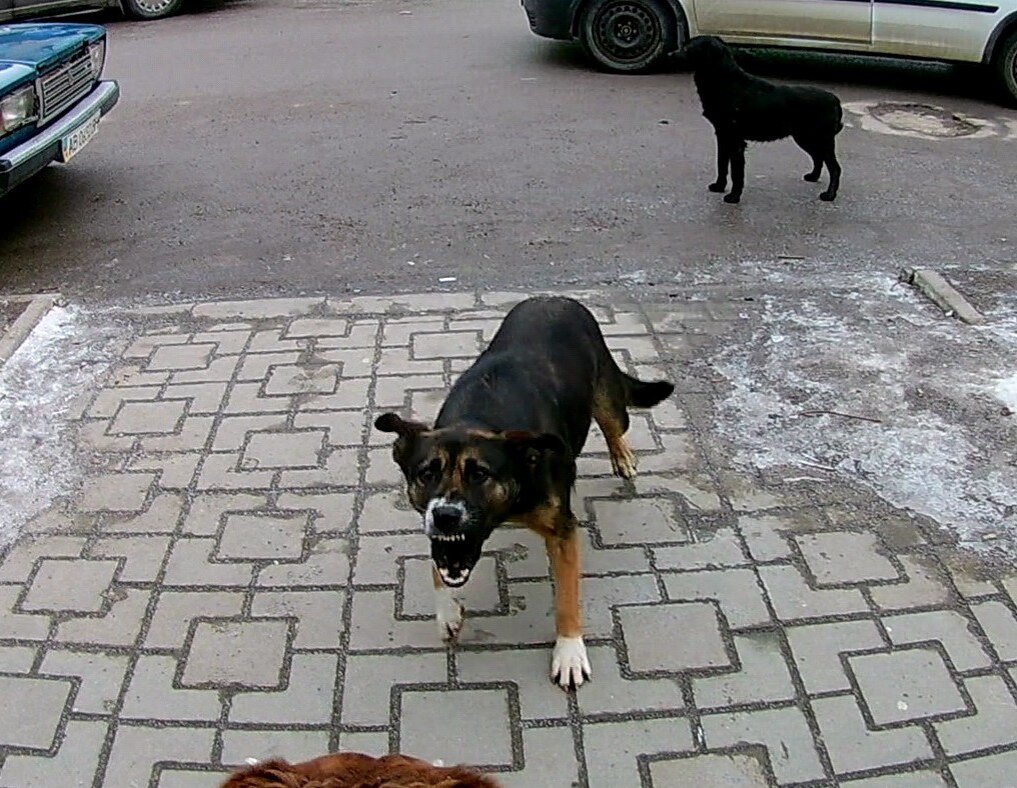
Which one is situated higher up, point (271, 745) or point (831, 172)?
point (271, 745)

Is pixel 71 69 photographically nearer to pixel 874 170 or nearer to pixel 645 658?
pixel 874 170

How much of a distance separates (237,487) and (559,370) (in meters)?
1.36

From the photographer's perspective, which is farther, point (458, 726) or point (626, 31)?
point (626, 31)

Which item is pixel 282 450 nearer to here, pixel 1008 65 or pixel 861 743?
pixel 861 743

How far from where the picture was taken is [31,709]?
3.22m

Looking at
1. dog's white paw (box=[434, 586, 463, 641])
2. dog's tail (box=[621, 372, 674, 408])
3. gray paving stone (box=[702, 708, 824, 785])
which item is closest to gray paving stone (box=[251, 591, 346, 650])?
dog's white paw (box=[434, 586, 463, 641])

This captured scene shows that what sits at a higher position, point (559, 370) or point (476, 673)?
point (559, 370)

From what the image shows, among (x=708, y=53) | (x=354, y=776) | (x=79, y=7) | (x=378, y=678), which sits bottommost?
(x=378, y=678)

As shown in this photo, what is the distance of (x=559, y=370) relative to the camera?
3.72m

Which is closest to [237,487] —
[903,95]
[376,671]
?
[376,671]

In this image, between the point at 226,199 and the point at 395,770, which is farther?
the point at 226,199

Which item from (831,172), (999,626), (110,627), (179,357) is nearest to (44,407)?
(179,357)

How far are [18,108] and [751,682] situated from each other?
566 centimetres

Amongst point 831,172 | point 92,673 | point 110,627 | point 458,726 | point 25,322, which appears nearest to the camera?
point 458,726
